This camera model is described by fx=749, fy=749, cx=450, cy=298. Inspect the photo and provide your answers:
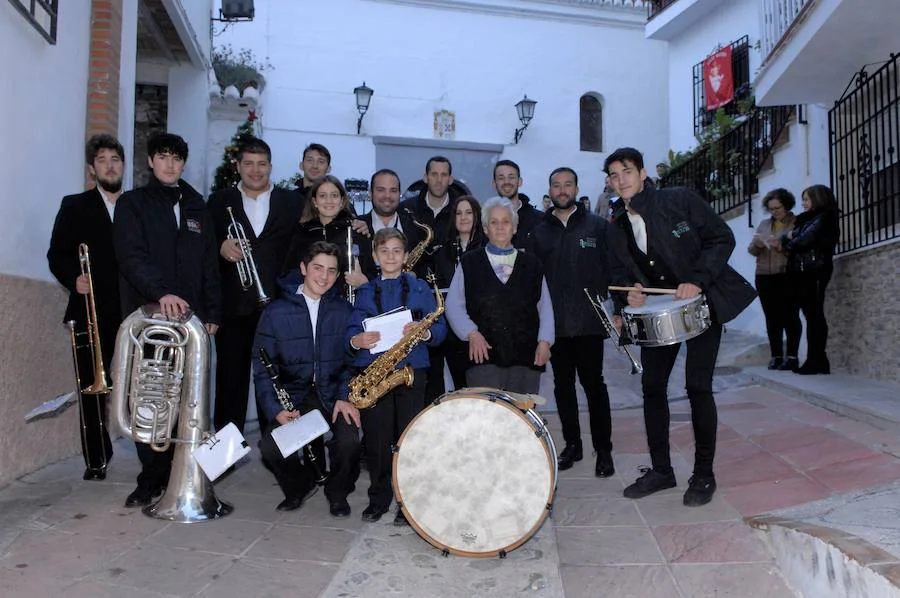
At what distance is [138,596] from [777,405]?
16.6ft

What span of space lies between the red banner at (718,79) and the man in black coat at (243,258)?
961 centimetres

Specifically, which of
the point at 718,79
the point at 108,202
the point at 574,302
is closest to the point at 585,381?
the point at 574,302

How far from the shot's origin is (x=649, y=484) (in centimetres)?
406

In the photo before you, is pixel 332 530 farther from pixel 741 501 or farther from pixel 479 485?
pixel 741 501

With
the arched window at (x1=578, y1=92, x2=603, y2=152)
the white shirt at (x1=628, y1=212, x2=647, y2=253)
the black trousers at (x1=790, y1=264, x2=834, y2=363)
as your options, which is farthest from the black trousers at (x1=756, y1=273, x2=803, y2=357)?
the arched window at (x1=578, y1=92, x2=603, y2=152)

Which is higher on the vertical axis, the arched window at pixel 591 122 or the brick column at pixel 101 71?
the arched window at pixel 591 122

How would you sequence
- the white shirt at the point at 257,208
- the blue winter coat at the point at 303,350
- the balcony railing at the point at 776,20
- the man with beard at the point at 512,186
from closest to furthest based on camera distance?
the blue winter coat at the point at 303,350, the white shirt at the point at 257,208, the man with beard at the point at 512,186, the balcony railing at the point at 776,20

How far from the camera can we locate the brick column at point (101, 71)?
5469 millimetres

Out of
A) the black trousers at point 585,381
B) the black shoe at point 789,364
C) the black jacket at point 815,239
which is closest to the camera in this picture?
the black trousers at point 585,381

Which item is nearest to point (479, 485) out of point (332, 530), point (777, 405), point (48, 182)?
point (332, 530)

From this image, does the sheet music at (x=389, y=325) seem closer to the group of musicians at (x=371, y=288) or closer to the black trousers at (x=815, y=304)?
the group of musicians at (x=371, y=288)

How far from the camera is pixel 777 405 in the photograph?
6.11 m

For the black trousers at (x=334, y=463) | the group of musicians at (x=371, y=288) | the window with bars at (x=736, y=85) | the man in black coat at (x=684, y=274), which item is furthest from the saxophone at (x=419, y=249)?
the window with bars at (x=736, y=85)

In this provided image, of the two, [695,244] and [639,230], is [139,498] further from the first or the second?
[695,244]
